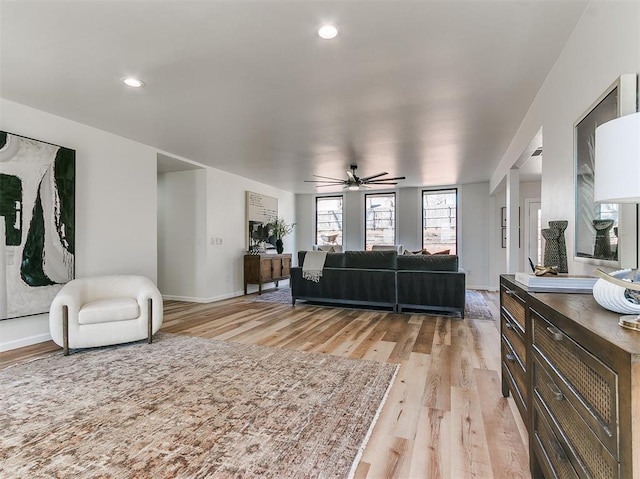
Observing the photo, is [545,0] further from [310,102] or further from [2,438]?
[2,438]

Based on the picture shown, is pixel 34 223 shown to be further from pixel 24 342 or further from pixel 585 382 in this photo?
pixel 585 382

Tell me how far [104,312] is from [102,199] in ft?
5.18

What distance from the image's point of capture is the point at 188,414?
2.00 m

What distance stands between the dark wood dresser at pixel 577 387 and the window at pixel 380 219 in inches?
262

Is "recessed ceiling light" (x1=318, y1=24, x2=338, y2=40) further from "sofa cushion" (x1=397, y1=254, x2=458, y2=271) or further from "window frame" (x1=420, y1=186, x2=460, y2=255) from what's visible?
"window frame" (x1=420, y1=186, x2=460, y2=255)

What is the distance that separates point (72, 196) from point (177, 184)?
2.42 meters

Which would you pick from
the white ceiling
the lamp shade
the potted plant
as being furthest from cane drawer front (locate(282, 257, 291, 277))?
the lamp shade

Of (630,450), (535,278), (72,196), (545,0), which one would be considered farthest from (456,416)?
(72,196)

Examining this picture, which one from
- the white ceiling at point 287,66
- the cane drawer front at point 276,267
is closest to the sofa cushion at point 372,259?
the white ceiling at point 287,66

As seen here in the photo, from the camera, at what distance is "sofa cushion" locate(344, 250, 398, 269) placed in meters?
4.95

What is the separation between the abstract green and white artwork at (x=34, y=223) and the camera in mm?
3125

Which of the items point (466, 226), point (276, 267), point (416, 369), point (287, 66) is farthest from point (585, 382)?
point (466, 226)

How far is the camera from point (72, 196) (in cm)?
365

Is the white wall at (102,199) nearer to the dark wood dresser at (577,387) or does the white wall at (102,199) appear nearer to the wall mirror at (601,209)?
the dark wood dresser at (577,387)
